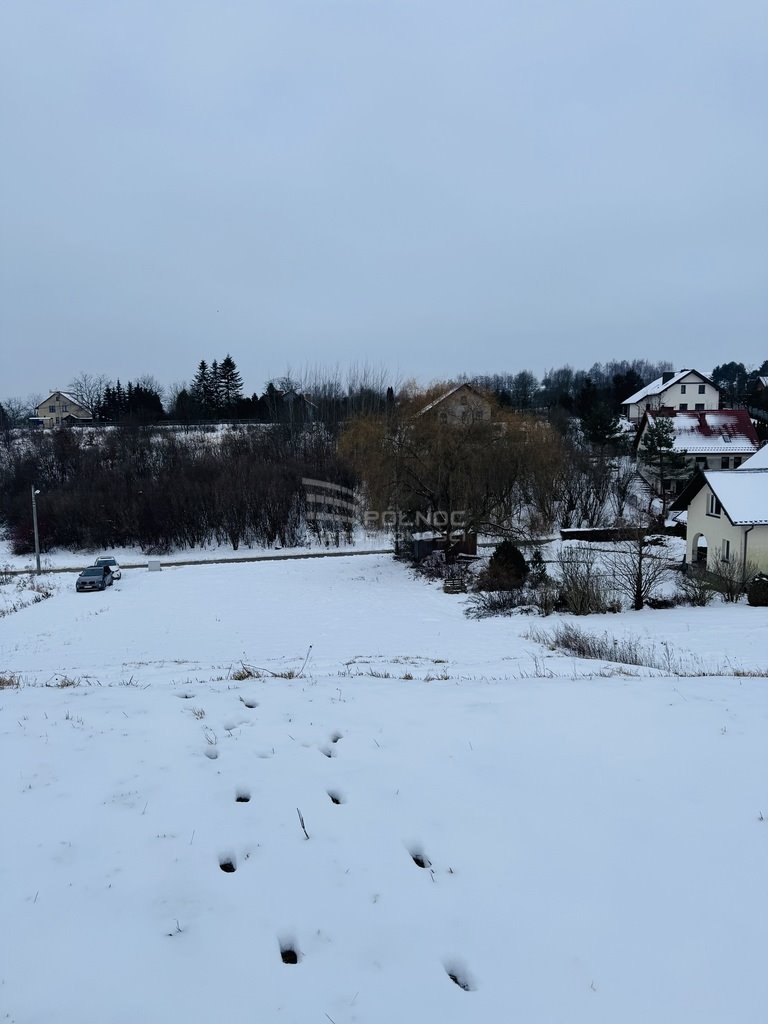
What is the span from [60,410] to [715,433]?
8158 centimetres

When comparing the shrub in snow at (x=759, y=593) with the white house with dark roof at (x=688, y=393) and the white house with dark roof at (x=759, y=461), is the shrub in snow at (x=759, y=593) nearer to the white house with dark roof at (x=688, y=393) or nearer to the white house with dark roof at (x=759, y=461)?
the white house with dark roof at (x=759, y=461)

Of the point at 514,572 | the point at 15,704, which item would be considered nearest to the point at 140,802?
the point at 15,704

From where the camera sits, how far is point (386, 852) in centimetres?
436

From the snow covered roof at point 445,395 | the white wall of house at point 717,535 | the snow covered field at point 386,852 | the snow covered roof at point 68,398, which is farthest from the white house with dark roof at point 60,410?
the snow covered field at point 386,852

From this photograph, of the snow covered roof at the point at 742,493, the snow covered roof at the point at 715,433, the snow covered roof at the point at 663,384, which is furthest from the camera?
the snow covered roof at the point at 663,384

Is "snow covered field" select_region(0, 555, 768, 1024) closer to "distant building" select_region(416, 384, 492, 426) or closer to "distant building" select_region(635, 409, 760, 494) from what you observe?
"distant building" select_region(416, 384, 492, 426)

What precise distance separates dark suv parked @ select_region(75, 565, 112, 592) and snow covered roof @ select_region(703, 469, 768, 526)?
27212 mm

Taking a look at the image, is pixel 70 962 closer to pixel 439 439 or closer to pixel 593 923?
pixel 593 923

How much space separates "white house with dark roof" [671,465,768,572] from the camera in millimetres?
22750

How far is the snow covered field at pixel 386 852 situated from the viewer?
333cm

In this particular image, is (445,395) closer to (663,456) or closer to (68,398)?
(663,456)

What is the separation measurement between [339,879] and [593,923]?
1.70m

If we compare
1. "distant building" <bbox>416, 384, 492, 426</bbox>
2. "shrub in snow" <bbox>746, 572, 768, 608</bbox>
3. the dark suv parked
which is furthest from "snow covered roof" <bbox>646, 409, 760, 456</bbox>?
the dark suv parked

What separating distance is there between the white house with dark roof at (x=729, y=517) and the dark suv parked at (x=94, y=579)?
26.8 metres
